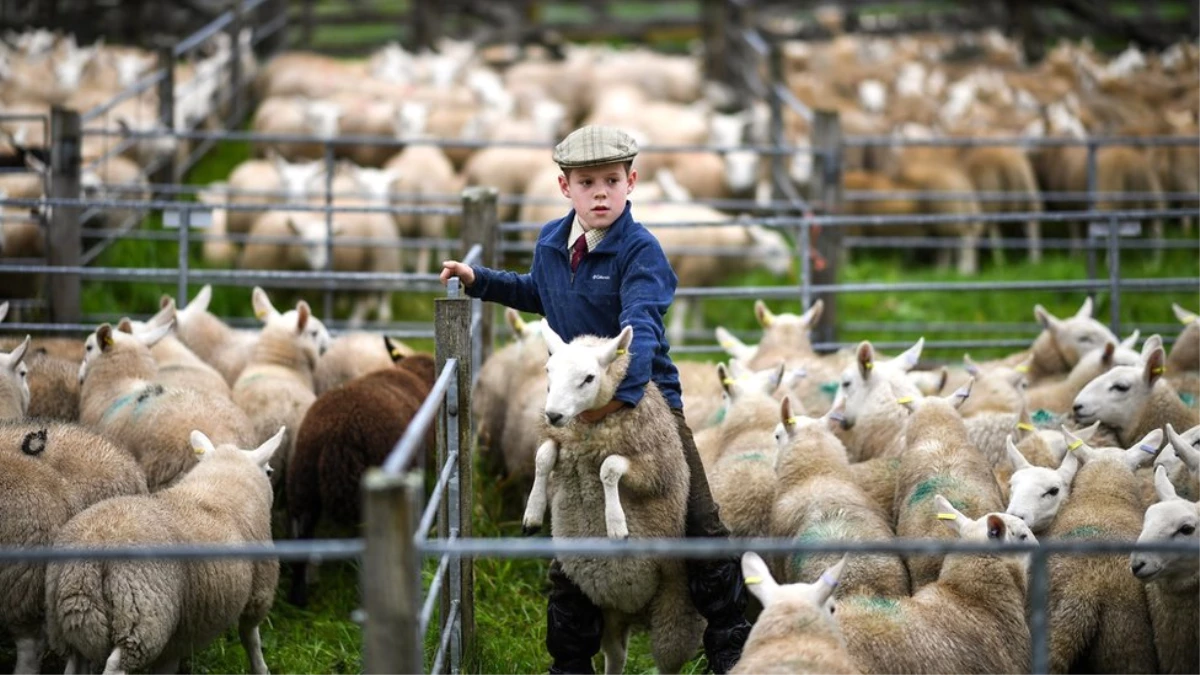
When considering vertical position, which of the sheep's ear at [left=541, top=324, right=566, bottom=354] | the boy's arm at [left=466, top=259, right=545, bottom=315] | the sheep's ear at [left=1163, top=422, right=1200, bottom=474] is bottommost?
the sheep's ear at [left=1163, top=422, right=1200, bottom=474]

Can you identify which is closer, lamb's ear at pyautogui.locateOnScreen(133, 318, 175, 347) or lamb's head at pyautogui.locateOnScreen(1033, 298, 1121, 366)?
lamb's ear at pyautogui.locateOnScreen(133, 318, 175, 347)

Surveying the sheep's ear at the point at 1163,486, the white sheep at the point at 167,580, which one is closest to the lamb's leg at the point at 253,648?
the white sheep at the point at 167,580

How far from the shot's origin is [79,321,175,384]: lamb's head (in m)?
6.97

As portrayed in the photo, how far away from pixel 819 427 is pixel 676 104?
44.8 feet

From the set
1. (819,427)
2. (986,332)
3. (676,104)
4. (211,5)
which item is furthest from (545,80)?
(819,427)

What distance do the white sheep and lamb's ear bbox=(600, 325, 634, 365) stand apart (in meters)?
1.69

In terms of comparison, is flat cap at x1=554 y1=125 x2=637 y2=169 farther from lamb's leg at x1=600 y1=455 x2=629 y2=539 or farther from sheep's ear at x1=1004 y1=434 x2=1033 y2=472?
sheep's ear at x1=1004 y1=434 x2=1033 y2=472

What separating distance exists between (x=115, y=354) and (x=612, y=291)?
10.7 feet

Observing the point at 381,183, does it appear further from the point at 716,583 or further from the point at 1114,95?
the point at 1114,95

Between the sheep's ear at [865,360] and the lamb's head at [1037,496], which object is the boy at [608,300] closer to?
the lamb's head at [1037,496]

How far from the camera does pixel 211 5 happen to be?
22.2m

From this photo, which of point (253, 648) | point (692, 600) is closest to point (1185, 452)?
point (692, 600)

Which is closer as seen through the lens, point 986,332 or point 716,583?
point 716,583

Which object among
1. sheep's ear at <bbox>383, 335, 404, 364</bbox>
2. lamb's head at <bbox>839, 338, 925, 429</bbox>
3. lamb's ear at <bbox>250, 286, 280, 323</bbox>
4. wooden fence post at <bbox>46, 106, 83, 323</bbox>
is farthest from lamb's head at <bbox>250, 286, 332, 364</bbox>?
lamb's head at <bbox>839, 338, 925, 429</bbox>
